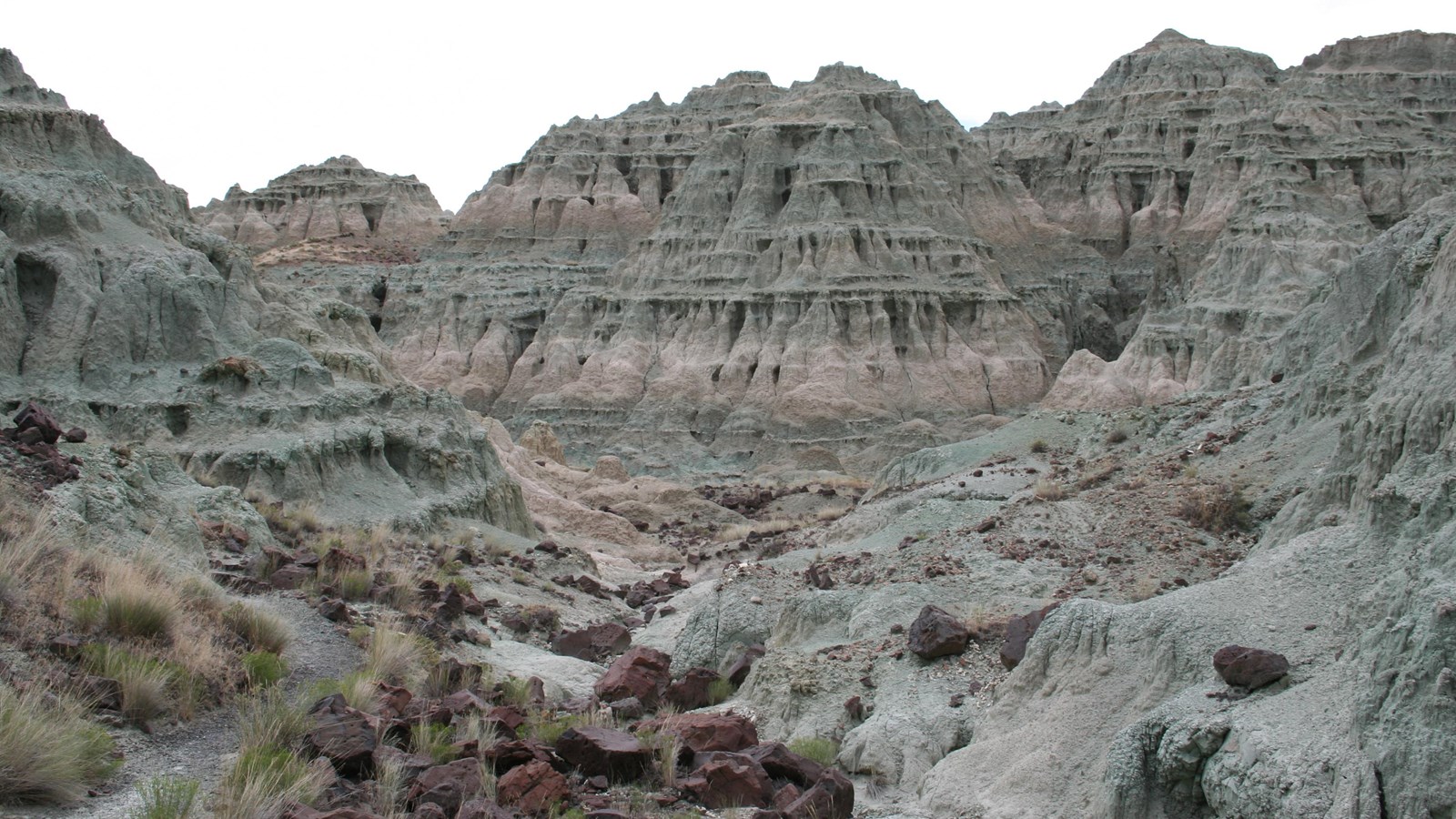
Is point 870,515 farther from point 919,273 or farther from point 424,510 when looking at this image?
point 919,273

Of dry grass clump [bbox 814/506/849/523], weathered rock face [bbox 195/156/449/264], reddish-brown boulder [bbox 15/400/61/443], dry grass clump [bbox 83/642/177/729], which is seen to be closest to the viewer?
dry grass clump [bbox 83/642/177/729]

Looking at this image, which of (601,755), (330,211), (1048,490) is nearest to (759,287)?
(1048,490)

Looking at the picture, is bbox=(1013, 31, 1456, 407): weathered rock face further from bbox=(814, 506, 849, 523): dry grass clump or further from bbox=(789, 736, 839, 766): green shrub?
bbox=(789, 736, 839, 766): green shrub

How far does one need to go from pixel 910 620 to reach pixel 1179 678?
512cm

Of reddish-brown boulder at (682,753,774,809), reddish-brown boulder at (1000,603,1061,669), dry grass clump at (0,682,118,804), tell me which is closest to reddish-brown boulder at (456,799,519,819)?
reddish-brown boulder at (682,753,774,809)

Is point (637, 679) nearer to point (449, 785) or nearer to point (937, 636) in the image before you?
point (937, 636)

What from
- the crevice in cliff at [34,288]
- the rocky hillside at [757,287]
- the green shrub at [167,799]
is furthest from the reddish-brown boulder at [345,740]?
the rocky hillside at [757,287]

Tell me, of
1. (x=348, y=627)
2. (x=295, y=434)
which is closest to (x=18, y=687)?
(x=348, y=627)

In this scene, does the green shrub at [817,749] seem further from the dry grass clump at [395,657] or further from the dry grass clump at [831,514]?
the dry grass clump at [831,514]

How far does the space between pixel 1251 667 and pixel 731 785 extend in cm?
393

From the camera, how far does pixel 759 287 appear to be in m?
70.5

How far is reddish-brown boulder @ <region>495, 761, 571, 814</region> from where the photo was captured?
32.4 ft

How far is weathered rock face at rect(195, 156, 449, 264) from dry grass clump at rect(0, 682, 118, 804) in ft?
311

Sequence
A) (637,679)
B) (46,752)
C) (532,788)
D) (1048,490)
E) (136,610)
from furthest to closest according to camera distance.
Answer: (1048,490)
(637,679)
(136,610)
(532,788)
(46,752)
